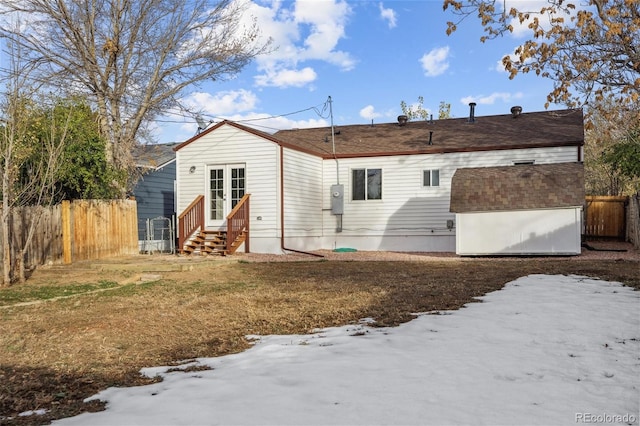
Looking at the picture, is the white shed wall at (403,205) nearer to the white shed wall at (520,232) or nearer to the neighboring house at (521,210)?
the neighboring house at (521,210)

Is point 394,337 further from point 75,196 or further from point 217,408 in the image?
point 75,196

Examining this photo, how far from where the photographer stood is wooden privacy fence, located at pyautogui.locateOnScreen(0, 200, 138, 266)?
1342 cm

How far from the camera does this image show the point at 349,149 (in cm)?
1917

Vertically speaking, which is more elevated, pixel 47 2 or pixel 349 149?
pixel 47 2

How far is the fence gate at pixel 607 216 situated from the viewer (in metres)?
19.1

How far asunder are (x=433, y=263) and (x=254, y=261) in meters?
4.51

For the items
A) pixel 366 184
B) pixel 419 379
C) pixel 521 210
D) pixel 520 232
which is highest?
pixel 366 184

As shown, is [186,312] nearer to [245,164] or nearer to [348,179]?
[245,164]

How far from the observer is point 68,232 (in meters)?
13.6

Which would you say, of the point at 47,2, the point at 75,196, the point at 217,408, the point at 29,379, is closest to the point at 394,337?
the point at 217,408

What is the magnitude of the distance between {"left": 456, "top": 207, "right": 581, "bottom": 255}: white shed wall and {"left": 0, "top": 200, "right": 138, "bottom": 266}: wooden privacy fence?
32.1ft

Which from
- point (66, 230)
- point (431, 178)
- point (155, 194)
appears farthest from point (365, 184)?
point (66, 230)

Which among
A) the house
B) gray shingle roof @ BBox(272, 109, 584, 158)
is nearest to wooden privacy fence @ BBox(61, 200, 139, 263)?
the house

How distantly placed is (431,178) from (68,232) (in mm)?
11211
